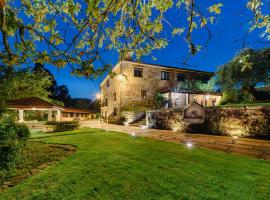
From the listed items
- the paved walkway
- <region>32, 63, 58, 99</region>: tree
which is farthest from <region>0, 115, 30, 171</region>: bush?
<region>32, 63, 58, 99</region>: tree

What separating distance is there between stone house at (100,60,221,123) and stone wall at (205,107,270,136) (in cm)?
1045

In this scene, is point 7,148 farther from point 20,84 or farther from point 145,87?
point 145,87

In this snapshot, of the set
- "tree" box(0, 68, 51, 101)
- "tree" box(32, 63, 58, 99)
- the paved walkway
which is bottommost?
the paved walkway

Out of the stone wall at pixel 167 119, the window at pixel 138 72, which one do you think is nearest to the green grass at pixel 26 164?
the stone wall at pixel 167 119

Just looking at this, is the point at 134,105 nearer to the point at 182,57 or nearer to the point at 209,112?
the point at 209,112

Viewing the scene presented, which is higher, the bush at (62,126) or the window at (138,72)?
the window at (138,72)

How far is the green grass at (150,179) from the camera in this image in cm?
328

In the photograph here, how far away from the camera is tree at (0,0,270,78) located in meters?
3.10

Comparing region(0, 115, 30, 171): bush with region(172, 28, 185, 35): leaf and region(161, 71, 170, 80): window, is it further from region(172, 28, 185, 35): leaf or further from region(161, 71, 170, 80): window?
region(161, 71, 170, 80): window

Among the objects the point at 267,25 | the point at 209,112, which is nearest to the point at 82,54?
the point at 267,25

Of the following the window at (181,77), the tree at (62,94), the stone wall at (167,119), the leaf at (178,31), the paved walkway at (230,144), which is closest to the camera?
the leaf at (178,31)

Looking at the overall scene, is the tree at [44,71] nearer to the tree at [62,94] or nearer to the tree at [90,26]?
the tree at [62,94]

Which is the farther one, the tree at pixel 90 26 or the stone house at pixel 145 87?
the stone house at pixel 145 87

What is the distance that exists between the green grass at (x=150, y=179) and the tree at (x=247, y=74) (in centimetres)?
1175
